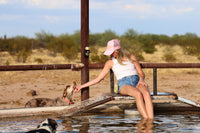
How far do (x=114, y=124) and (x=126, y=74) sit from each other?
90cm

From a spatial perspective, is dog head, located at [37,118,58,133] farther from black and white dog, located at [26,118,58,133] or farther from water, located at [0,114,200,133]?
water, located at [0,114,200,133]

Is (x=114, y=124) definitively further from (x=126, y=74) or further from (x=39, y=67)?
(x=39, y=67)

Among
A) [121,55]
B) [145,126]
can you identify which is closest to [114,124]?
[145,126]

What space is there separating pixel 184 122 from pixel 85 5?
264 cm

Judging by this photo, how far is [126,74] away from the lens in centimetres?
642

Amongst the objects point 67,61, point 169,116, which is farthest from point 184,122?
point 67,61

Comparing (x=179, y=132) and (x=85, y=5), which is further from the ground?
(x=85, y=5)

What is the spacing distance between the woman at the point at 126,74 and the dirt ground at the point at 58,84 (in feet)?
13.0

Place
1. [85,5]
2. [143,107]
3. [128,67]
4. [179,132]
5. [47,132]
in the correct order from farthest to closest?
[85,5] → [128,67] → [143,107] → [179,132] → [47,132]


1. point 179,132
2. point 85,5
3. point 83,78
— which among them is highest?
point 85,5

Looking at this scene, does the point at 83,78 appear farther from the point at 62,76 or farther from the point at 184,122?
the point at 62,76

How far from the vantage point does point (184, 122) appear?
616 cm

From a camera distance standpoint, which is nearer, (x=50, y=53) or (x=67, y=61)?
(x=67, y=61)

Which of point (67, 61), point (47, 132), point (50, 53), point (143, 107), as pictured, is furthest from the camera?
point (50, 53)
